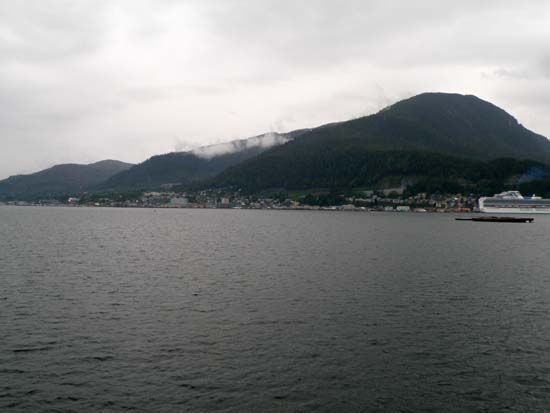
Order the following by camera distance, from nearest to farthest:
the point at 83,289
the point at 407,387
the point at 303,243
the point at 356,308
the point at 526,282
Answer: the point at 407,387 < the point at 356,308 < the point at 83,289 < the point at 526,282 < the point at 303,243

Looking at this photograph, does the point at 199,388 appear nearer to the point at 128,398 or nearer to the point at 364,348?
the point at 128,398

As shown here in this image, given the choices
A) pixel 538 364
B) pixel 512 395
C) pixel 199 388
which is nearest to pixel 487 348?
pixel 538 364

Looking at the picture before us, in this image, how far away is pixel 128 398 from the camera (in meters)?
20.0

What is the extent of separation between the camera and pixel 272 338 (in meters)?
28.0

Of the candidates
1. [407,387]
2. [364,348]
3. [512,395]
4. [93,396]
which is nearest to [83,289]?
[93,396]

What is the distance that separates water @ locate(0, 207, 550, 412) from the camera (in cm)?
2053

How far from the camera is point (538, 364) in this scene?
79.8 feet

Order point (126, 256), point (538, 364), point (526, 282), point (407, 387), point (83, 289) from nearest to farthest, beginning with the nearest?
point (407, 387)
point (538, 364)
point (83, 289)
point (526, 282)
point (126, 256)

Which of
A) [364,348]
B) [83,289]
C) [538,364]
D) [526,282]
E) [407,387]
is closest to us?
[407,387]

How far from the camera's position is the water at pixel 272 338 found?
20.5 meters

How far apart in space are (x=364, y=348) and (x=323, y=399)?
6753 mm

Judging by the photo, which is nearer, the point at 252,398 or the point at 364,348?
the point at 252,398

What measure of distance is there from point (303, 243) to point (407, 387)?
65.7 m

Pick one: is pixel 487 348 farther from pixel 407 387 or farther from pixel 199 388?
pixel 199 388
